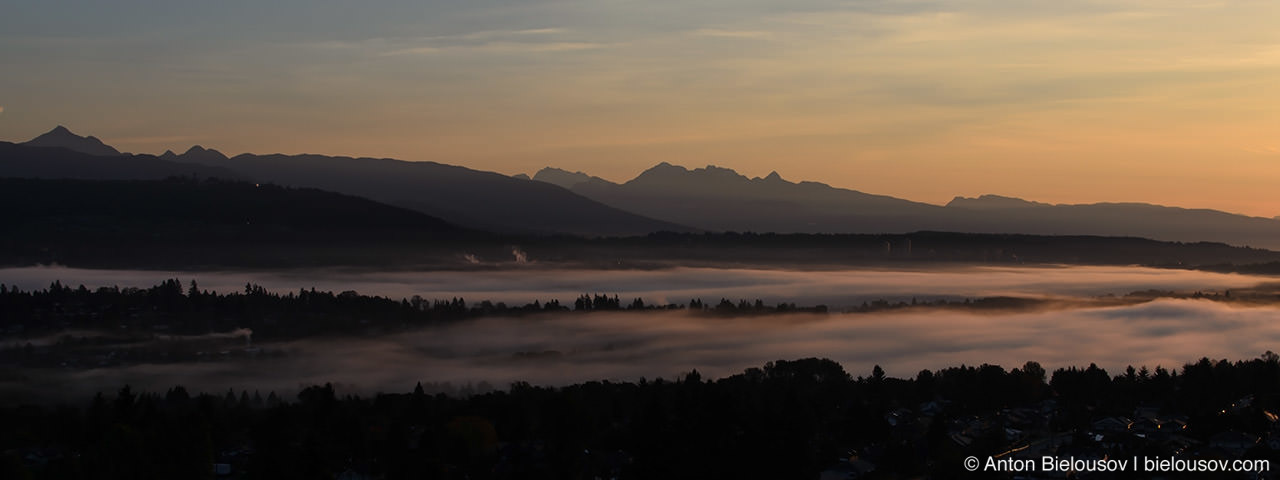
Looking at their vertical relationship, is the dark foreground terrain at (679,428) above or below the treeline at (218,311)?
below

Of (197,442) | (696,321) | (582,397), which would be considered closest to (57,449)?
(197,442)

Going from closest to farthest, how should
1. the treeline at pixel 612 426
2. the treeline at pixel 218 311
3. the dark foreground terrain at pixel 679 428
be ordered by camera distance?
the treeline at pixel 612 426 → the dark foreground terrain at pixel 679 428 → the treeline at pixel 218 311

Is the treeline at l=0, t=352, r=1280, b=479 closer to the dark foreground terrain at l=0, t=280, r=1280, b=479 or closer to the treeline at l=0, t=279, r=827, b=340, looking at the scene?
the dark foreground terrain at l=0, t=280, r=1280, b=479

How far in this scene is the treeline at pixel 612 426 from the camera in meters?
35.8

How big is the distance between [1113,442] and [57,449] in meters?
48.0

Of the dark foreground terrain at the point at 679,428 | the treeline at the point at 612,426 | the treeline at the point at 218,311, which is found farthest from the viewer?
the treeline at the point at 218,311

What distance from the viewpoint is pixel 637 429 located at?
115 ft

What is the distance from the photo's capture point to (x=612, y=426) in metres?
68.9

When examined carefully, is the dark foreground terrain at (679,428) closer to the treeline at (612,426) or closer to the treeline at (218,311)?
the treeline at (612,426)

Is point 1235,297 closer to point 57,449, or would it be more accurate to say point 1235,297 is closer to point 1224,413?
point 1224,413

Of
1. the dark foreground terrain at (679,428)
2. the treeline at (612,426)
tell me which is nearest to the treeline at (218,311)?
the dark foreground terrain at (679,428)

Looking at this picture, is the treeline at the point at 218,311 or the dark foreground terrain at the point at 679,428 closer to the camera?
the dark foreground terrain at the point at 679,428

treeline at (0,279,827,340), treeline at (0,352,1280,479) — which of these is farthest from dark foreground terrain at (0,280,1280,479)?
treeline at (0,279,827,340)

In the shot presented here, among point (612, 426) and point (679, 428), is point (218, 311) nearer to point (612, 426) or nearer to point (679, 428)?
point (612, 426)
